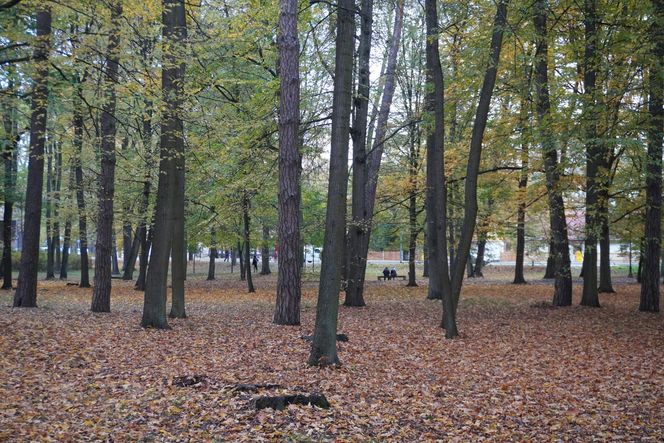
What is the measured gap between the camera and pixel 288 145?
1079 centimetres

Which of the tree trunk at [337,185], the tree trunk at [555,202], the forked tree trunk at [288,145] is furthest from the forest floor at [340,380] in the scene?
the tree trunk at [555,202]

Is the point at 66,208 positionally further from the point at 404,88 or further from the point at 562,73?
the point at 562,73

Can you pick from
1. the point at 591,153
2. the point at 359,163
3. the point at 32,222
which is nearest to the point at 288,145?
the point at 359,163

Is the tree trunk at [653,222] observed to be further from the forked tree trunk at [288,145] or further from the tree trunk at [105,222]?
the tree trunk at [105,222]

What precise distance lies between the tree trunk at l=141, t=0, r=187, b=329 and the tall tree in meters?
1.90

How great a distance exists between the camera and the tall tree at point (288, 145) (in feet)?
34.8

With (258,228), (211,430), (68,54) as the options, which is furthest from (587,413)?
(258,228)

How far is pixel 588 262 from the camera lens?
15.2m

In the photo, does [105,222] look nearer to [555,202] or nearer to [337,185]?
[337,185]

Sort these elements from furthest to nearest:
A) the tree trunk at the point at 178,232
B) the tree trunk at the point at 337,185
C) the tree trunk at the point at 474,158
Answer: the tree trunk at the point at 178,232 → the tree trunk at the point at 474,158 → the tree trunk at the point at 337,185

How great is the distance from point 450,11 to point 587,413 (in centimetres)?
853

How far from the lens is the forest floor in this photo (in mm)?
5516

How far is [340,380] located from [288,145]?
16.6ft

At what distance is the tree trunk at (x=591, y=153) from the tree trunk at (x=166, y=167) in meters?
7.67
